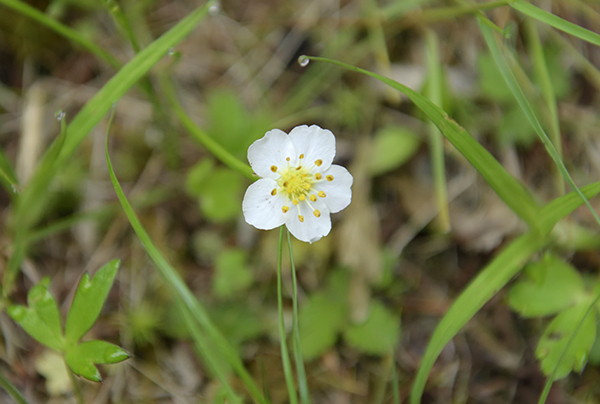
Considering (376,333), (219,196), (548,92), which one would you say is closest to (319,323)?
(376,333)

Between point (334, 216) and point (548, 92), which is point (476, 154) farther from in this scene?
point (334, 216)

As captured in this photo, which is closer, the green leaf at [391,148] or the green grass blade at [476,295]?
the green grass blade at [476,295]

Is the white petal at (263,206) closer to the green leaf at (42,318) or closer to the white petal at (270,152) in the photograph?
the white petal at (270,152)

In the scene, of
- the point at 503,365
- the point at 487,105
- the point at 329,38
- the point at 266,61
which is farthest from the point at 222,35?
the point at 503,365

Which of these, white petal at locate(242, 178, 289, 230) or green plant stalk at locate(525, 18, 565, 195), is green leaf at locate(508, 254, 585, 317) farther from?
white petal at locate(242, 178, 289, 230)

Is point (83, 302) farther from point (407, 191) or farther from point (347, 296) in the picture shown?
point (407, 191)

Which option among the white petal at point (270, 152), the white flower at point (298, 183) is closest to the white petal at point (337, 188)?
the white flower at point (298, 183)
